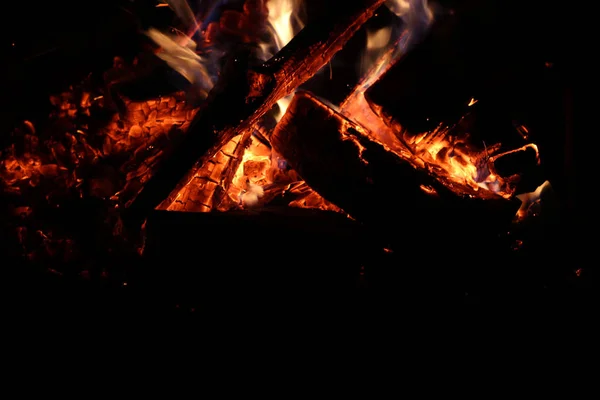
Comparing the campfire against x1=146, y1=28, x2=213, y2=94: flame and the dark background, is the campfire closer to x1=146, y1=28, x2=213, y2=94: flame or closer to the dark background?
x1=146, y1=28, x2=213, y2=94: flame

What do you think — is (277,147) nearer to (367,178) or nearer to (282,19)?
(367,178)

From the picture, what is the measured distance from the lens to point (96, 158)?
2.09 metres

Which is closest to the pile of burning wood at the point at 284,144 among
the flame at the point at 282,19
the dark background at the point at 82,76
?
the dark background at the point at 82,76

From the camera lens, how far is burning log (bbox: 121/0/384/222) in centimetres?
175

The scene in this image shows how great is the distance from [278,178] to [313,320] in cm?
104

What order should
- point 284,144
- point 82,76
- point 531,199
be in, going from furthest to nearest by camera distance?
point 531,199 → point 82,76 → point 284,144

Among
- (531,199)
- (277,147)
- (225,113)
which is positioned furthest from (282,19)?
(531,199)

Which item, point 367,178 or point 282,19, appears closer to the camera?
point 367,178

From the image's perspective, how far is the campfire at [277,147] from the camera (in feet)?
5.94

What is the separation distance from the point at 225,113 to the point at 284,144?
41cm

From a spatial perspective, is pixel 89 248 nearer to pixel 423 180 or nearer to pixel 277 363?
pixel 277 363

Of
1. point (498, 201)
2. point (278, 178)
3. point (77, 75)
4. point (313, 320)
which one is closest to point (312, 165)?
point (278, 178)

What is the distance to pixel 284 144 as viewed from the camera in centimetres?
209

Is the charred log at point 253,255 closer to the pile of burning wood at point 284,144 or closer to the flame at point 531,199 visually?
the pile of burning wood at point 284,144
